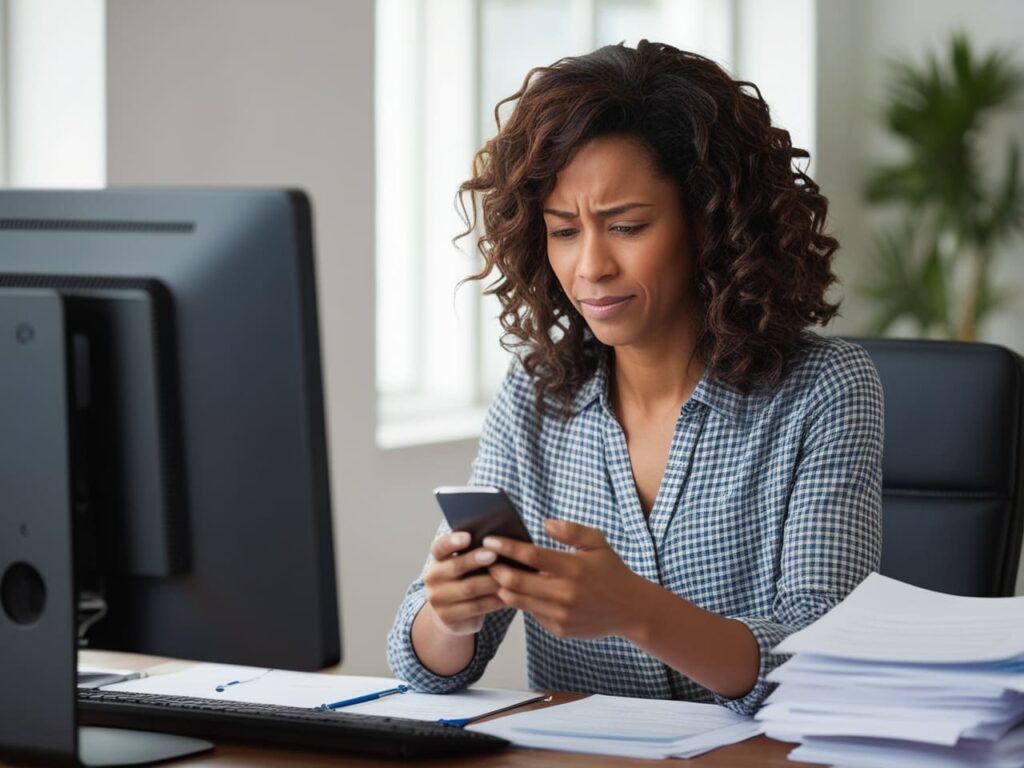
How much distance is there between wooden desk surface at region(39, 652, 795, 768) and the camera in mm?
1264

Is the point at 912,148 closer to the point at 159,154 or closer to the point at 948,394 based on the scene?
the point at 159,154

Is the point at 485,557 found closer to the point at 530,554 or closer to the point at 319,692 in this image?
the point at 530,554

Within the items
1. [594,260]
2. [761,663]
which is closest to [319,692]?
[761,663]

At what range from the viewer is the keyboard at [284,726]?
126 centimetres

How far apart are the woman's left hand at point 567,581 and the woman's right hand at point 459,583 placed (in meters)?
0.02

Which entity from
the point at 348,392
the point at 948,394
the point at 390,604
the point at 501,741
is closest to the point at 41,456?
the point at 501,741

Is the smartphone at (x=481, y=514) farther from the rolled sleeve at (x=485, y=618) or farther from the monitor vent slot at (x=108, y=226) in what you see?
the monitor vent slot at (x=108, y=226)

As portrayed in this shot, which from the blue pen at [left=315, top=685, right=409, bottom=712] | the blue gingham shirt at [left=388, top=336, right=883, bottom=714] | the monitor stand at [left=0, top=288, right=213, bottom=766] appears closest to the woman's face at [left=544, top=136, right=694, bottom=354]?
the blue gingham shirt at [left=388, top=336, right=883, bottom=714]

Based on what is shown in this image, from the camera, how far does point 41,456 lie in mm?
1140

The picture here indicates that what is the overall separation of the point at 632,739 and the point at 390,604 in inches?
85.9

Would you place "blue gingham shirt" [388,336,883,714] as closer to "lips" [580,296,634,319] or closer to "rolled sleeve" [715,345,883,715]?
"rolled sleeve" [715,345,883,715]

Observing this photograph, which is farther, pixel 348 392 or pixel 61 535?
pixel 348 392

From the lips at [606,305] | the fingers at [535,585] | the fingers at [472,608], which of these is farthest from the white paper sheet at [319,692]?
the lips at [606,305]

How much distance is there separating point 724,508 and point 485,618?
32 centimetres
